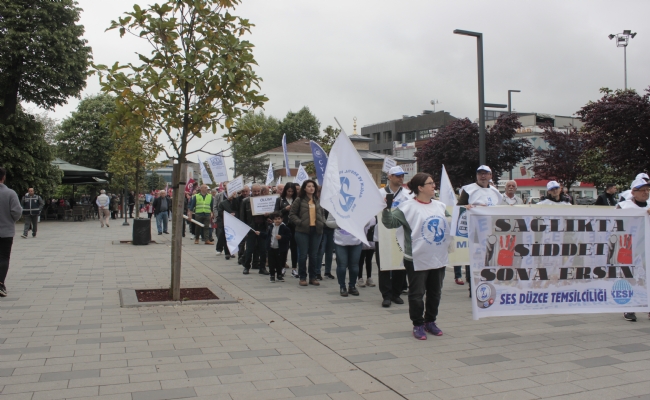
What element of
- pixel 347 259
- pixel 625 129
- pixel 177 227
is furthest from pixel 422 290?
pixel 625 129

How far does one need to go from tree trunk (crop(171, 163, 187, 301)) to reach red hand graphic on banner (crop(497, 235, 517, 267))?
13.9ft

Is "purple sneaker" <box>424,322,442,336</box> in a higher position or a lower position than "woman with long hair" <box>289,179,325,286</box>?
lower

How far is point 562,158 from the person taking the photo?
3606 cm

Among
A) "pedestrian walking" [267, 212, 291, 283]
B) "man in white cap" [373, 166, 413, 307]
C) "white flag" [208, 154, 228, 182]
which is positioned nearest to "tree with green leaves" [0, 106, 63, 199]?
"white flag" [208, 154, 228, 182]

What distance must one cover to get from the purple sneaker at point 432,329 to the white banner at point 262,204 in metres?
5.24

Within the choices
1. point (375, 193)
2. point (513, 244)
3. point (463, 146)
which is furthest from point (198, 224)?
point (463, 146)

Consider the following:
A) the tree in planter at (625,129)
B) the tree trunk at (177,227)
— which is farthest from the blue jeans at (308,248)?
the tree in planter at (625,129)

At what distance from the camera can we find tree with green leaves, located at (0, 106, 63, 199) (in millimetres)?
29750

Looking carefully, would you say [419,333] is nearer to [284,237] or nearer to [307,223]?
[307,223]

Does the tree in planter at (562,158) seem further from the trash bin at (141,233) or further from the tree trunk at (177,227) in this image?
the tree trunk at (177,227)

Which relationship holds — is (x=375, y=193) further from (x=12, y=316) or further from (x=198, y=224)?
(x=198, y=224)

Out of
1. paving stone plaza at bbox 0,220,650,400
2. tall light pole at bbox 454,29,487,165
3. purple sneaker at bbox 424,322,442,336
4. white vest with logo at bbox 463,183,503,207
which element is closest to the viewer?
paving stone plaza at bbox 0,220,650,400

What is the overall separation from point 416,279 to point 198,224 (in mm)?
12618

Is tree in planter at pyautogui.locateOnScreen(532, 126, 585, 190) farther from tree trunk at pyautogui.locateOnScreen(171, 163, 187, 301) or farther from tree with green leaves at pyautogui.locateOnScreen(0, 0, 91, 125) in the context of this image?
tree trunk at pyautogui.locateOnScreen(171, 163, 187, 301)
